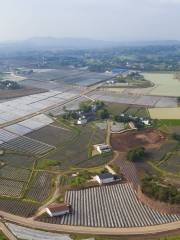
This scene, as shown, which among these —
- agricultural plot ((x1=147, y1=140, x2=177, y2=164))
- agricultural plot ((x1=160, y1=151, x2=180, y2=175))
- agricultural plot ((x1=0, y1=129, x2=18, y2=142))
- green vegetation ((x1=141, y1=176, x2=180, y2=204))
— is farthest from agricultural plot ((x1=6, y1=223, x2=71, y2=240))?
agricultural plot ((x1=0, y1=129, x2=18, y2=142))

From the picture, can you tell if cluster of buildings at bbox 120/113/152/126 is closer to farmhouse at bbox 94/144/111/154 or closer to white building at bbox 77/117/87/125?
white building at bbox 77/117/87/125

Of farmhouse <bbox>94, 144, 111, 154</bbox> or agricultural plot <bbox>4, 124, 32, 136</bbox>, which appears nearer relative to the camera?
farmhouse <bbox>94, 144, 111, 154</bbox>

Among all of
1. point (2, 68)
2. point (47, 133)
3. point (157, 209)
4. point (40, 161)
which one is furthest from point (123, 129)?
point (2, 68)

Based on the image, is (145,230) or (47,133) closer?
(145,230)

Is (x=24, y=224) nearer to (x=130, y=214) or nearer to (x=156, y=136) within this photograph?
(x=130, y=214)

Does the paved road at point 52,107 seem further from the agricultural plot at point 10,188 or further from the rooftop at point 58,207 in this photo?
the rooftop at point 58,207

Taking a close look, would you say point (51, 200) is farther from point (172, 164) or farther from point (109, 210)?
point (172, 164)

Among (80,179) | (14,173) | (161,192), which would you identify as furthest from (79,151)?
(161,192)
